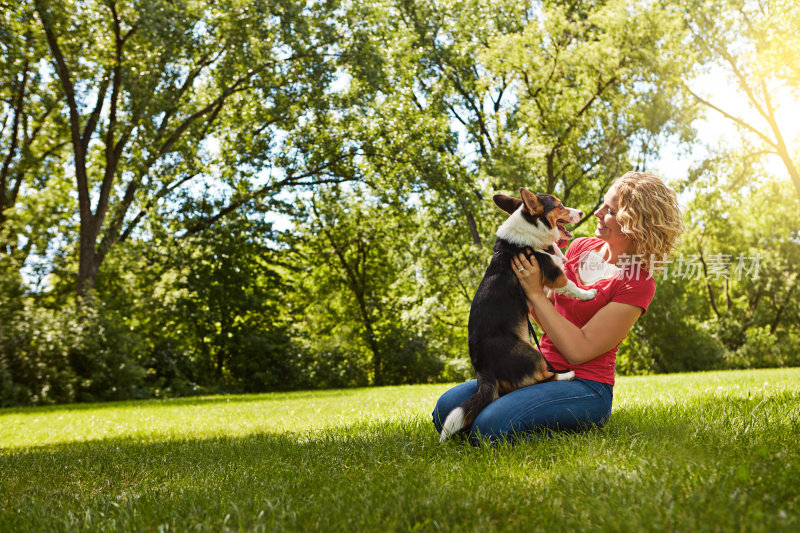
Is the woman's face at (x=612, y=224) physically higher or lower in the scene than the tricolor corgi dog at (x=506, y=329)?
higher

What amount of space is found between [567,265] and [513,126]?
21492 mm

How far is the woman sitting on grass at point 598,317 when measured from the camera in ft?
12.6

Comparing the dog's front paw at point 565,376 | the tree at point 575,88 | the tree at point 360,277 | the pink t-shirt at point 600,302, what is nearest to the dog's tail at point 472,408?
the dog's front paw at point 565,376

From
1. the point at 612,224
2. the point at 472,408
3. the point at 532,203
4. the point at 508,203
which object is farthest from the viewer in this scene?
the point at 508,203

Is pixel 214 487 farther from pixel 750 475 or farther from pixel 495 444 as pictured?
pixel 750 475

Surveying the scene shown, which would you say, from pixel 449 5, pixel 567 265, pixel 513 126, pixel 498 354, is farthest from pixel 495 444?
pixel 449 5

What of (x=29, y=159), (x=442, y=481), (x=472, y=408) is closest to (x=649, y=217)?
(x=472, y=408)

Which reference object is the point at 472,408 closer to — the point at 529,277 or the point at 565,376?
the point at 565,376

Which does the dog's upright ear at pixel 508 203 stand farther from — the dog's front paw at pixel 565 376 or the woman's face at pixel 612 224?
the dog's front paw at pixel 565 376

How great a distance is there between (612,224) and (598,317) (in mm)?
667

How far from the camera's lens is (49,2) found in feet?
51.3

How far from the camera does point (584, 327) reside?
3.95 meters

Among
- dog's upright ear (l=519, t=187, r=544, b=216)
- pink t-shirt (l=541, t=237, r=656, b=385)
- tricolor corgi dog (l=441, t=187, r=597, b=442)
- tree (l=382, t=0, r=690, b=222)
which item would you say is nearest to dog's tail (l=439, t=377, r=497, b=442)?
tricolor corgi dog (l=441, t=187, r=597, b=442)

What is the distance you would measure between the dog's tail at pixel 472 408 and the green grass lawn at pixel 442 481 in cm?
15
